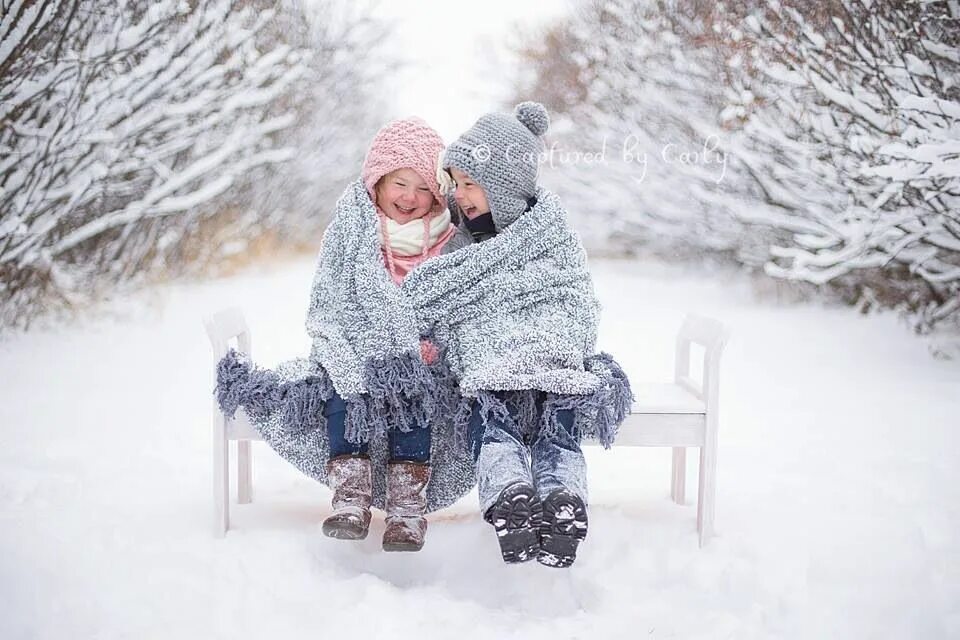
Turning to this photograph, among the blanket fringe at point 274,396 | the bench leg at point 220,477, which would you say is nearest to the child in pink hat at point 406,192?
the blanket fringe at point 274,396

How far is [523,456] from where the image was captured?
1.50 meters

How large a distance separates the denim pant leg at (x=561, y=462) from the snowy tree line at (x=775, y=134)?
1.88 meters

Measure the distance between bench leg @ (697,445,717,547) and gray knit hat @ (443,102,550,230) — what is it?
56 cm

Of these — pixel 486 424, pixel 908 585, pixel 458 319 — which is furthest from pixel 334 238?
pixel 908 585

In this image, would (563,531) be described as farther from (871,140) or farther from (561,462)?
(871,140)

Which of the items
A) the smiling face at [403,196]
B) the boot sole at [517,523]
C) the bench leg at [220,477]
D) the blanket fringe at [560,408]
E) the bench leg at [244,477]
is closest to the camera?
the boot sole at [517,523]

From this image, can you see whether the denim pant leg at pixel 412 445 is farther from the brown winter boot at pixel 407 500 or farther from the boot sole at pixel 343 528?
the boot sole at pixel 343 528

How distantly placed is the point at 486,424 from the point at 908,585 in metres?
0.74

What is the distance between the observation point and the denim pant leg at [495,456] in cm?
141

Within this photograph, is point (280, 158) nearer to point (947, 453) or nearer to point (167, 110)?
point (167, 110)

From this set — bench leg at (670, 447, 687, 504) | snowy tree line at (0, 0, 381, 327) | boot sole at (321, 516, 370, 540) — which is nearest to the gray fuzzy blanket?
boot sole at (321, 516, 370, 540)

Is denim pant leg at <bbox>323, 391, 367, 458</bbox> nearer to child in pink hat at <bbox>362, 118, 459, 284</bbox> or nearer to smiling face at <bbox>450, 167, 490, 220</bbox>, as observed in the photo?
child in pink hat at <bbox>362, 118, 459, 284</bbox>

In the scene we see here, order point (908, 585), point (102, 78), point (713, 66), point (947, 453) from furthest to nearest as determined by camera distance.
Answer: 1. point (713, 66)
2. point (102, 78)
3. point (947, 453)
4. point (908, 585)

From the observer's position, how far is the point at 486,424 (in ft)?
5.14
